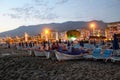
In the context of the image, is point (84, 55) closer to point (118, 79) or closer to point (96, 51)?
point (96, 51)

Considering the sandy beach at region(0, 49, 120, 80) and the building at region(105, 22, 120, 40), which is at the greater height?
the building at region(105, 22, 120, 40)

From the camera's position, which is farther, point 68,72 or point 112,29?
point 112,29

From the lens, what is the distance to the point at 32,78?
17.5m

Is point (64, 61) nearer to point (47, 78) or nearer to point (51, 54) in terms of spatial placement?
point (51, 54)

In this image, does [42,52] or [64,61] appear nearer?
[64,61]

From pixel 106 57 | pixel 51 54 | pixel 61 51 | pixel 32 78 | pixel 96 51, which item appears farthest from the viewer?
pixel 51 54

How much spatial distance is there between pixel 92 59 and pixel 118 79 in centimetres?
1184

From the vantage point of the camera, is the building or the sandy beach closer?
the sandy beach

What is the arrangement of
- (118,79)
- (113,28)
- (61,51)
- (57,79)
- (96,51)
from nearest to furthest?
(118,79) < (57,79) < (96,51) < (61,51) < (113,28)

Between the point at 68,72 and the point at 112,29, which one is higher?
the point at 112,29

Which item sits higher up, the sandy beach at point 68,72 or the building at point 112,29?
the building at point 112,29

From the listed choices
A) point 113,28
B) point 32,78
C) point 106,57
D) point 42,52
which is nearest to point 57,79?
point 32,78

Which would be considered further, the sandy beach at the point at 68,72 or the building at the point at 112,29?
the building at the point at 112,29

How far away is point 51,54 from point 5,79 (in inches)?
531
